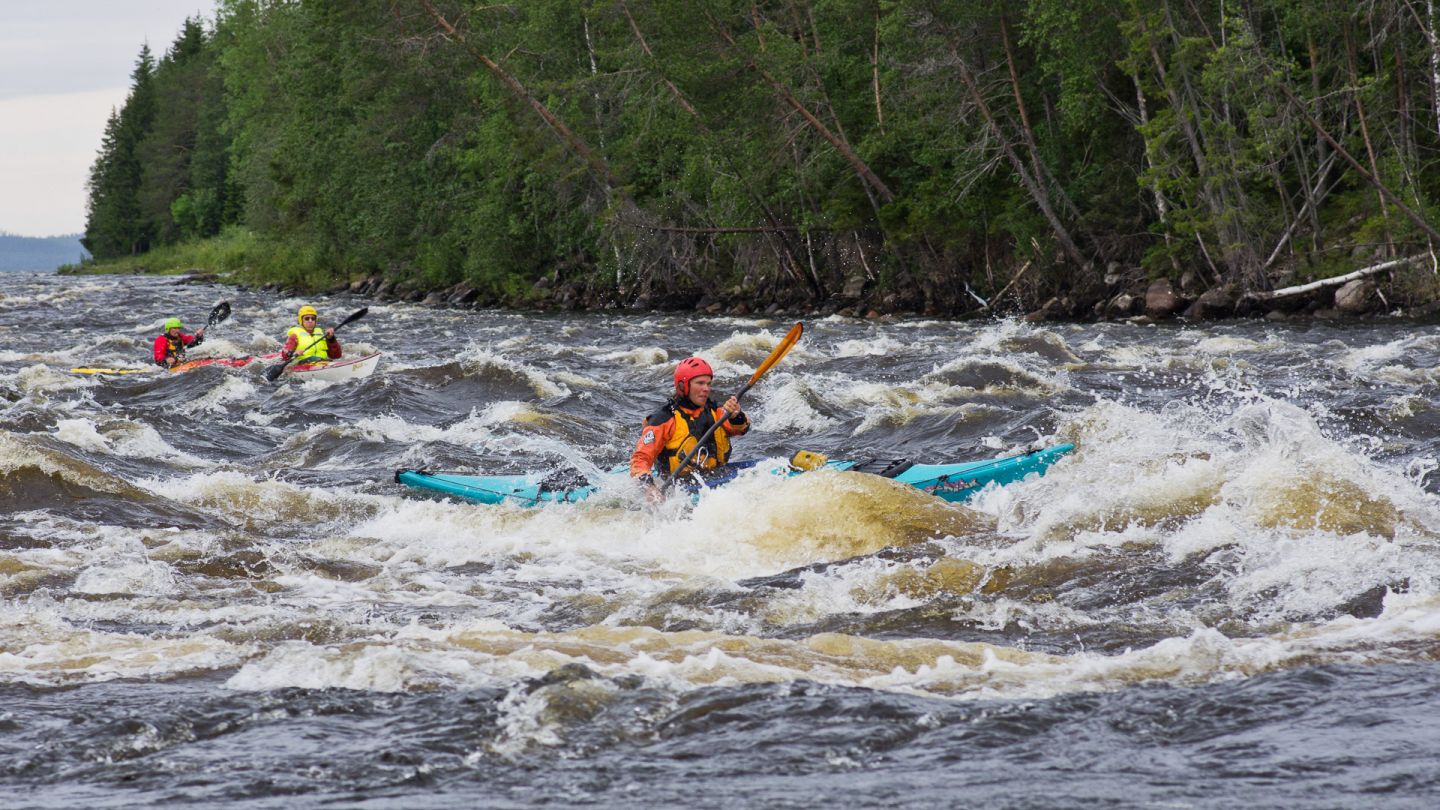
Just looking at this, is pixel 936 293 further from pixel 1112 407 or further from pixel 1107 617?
pixel 1107 617

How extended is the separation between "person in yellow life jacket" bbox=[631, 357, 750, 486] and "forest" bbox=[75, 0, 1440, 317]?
1252cm

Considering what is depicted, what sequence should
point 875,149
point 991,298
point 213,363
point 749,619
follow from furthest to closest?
point 875,149
point 991,298
point 213,363
point 749,619

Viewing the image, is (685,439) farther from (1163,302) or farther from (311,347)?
(1163,302)

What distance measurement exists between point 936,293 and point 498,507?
55.9 ft

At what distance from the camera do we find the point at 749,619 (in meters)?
5.46

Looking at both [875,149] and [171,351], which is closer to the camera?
[171,351]

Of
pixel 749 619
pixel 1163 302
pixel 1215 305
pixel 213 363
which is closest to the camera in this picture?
pixel 749 619

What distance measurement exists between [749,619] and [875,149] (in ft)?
62.8

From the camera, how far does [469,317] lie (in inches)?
1067

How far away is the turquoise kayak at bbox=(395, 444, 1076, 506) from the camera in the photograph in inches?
294

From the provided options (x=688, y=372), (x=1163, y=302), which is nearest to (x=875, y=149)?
(x=1163, y=302)

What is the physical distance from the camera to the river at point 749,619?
3.71 meters

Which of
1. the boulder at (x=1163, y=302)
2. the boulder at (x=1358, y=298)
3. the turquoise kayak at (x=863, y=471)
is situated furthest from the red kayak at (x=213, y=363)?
the boulder at (x=1358, y=298)

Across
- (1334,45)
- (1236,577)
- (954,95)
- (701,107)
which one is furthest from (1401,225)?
(1236,577)
